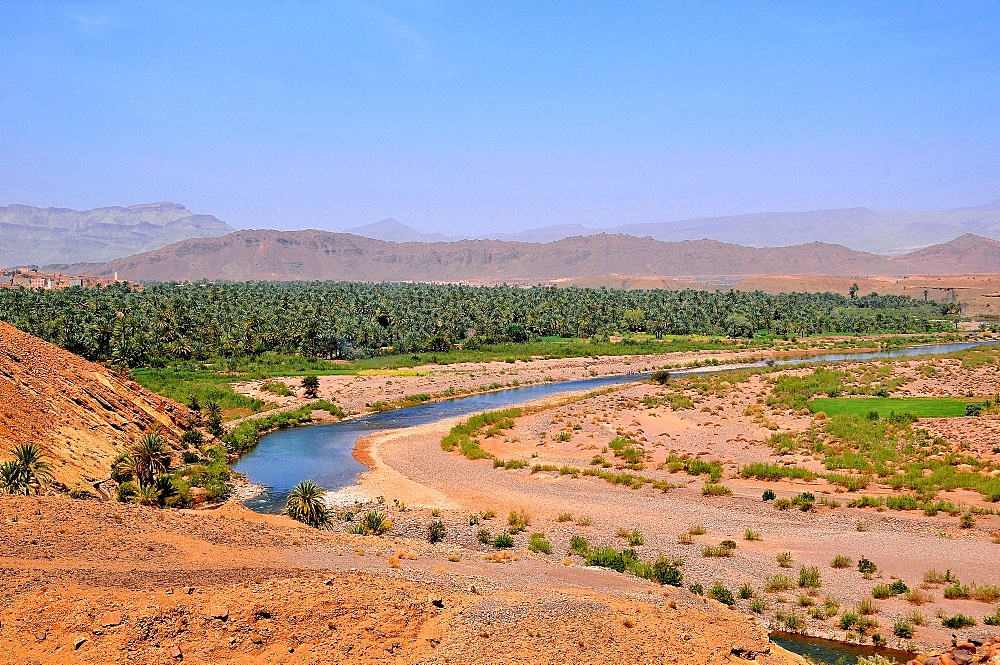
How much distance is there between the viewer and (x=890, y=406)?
5366 cm

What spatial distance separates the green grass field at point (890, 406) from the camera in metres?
49.7

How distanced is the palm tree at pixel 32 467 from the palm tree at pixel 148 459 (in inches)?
169

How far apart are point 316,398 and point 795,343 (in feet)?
240

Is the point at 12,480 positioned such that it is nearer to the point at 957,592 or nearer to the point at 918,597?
the point at 918,597

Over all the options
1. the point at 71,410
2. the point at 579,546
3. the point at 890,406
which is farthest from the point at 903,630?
the point at 71,410

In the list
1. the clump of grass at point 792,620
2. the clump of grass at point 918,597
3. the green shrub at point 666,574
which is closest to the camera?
the clump of grass at point 792,620

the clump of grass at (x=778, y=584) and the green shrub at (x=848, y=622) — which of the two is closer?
the green shrub at (x=848, y=622)

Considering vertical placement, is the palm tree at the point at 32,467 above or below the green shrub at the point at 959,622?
above

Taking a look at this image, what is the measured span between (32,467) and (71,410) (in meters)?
9.43

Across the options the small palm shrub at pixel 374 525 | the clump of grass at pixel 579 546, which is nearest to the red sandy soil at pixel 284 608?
the clump of grass at pixel 579 546

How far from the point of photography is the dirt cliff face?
35.9 metres

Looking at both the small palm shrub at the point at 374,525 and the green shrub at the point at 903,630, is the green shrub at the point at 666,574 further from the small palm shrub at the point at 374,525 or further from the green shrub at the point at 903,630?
A: the small palm shrub at the point at 374,525

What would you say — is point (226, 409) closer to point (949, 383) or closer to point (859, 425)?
point (859, 425)

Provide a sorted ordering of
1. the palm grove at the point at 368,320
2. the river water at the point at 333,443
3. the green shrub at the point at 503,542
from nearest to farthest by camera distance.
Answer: the green shrub at the point at 503,542, the river water at the point at 333,443, the palm grove at the point at 368,320
